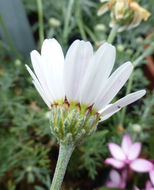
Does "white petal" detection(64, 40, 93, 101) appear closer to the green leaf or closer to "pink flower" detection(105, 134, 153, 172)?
"pink flower" detection(105, 134, 153, 172)

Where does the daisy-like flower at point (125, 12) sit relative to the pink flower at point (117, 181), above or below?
above

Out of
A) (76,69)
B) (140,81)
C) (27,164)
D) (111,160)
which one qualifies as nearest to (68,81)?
(76,69)

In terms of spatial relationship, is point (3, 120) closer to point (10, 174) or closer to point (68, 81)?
point (10, 174)

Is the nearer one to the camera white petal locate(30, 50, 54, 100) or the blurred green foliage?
white petal locate(30, 50, 54, 100)

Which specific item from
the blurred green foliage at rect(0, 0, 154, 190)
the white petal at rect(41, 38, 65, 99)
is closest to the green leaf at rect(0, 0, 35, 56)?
the blurred green foliage at rect(0, 0, 154, 190)

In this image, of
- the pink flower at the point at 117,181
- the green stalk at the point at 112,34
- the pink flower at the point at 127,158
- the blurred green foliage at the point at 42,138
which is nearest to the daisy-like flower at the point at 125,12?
the green stalk at the point at 112,34

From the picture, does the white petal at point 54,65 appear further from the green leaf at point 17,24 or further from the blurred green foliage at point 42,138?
the green leaf at point 17,24

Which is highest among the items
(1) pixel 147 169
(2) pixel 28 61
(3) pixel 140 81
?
(2) pixel 28 61
